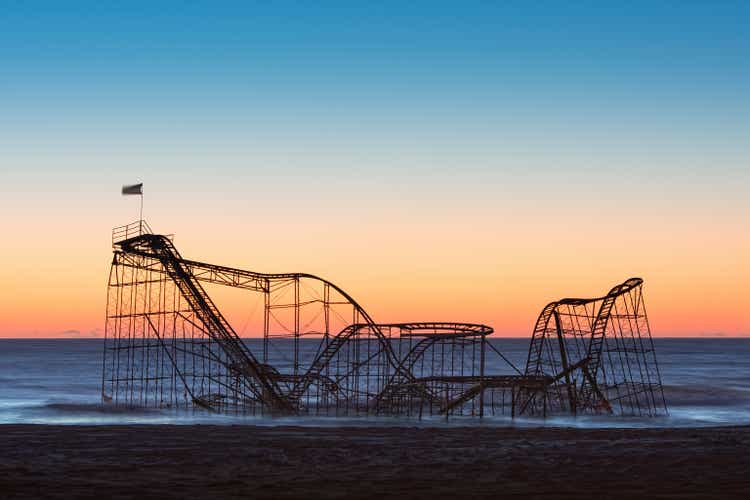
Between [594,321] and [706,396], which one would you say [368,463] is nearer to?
[594,321]

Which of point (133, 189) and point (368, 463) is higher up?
point (133, 189)

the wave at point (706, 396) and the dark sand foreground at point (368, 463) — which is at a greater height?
the dark sand foreground at point (368, 463)

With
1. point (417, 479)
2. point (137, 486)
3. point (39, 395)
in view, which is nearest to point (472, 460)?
point (417, 479)

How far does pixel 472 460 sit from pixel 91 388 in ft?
189

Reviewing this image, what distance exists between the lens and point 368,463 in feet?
62.0

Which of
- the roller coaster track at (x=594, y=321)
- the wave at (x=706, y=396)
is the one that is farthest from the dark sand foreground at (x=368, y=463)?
the wave at (x=706, y=396)

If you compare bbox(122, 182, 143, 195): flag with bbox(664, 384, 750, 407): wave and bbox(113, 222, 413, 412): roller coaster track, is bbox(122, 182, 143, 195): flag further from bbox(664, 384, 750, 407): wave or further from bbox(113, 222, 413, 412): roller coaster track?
bbox(664, 384, 750, 407): wave

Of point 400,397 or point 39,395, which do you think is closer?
point 400,397

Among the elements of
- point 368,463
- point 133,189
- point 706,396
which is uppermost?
point 133,189

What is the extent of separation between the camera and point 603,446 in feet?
75.5

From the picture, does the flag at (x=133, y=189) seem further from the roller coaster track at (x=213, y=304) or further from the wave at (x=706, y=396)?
the wave at (x=706, y=396)

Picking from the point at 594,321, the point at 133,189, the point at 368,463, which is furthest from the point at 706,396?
the point at 368,463

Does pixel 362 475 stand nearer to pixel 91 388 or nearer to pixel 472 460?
pixel 472 460

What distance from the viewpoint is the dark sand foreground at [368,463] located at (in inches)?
594
